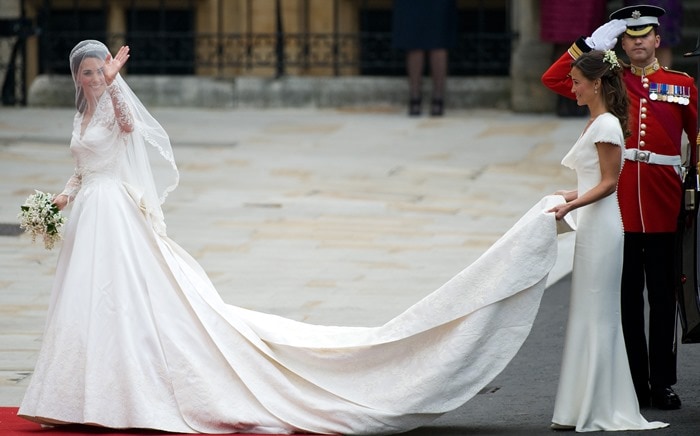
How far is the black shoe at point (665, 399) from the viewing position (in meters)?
6.82

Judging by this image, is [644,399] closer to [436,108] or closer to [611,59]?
[611,59]

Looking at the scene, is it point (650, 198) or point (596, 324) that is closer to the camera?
point (596, 324)

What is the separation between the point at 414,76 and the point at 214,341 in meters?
9.97

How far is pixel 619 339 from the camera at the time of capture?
257 inches

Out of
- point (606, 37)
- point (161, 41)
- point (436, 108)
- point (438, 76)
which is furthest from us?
point (161, 41)

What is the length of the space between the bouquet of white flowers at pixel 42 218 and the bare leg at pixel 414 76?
9609mm

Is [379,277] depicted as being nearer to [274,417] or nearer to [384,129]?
[274,417]

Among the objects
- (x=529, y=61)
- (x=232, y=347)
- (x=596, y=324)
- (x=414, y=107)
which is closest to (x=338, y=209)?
(x=414, y=107)

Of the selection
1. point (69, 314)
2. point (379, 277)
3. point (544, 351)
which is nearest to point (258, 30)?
point (379, 277)

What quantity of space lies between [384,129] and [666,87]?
29.2 feet

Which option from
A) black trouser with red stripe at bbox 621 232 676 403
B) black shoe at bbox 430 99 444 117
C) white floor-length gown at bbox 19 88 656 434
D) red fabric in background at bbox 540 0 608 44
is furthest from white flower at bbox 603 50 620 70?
black shoe at bbox 430 99 444 117

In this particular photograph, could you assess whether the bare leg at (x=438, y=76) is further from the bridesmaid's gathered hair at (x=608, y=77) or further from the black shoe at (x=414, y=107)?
the bridesmaid's gathered hair at (x=608, y=77)

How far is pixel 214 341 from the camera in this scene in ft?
21.7

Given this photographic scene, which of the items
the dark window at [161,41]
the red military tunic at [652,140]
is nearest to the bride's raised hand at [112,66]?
the red military tunic at [652,140]
